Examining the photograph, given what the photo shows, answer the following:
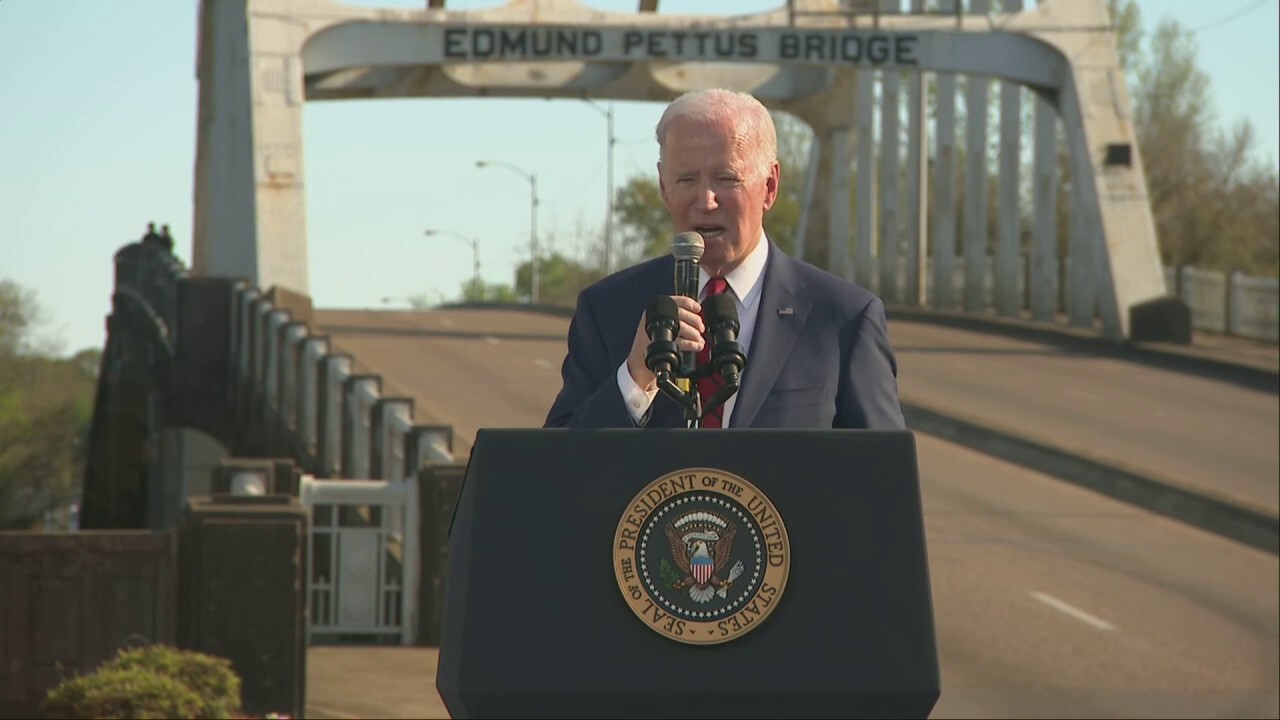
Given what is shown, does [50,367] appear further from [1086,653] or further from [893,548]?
[893,548]

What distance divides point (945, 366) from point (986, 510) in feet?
52.6

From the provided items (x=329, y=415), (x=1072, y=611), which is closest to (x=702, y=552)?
(x=1072, y=611)

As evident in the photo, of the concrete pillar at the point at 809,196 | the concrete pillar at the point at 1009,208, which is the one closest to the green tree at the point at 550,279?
the concrete pillar at the point at 809,196

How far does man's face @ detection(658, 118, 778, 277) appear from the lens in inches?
178

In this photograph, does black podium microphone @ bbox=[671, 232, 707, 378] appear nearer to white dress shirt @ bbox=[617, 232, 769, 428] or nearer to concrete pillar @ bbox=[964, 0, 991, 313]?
white dress shirt @ bbox=[617, 232, 769, 428]

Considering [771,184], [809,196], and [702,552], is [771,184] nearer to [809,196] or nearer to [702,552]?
[702,552]

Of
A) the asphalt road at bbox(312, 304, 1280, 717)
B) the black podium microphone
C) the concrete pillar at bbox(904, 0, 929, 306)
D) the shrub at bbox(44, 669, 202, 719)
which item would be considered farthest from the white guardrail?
the concrete pillar at bbox(904, 0, 929, 306)

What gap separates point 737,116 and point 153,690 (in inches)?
270

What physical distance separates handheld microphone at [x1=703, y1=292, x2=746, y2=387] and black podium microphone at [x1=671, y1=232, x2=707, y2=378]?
0.14 ft

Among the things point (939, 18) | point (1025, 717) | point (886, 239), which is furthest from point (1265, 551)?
point (886, 239)

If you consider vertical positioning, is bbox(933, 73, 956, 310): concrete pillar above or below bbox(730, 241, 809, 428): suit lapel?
above

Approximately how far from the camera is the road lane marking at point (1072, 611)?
1725 centimetres

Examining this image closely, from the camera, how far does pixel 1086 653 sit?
1614cm

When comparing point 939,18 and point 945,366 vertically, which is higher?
point 939,18
